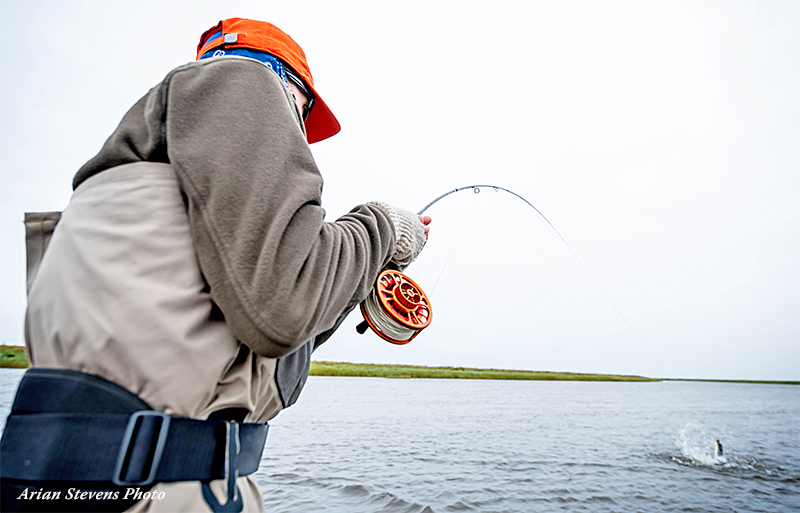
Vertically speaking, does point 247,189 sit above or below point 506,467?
above

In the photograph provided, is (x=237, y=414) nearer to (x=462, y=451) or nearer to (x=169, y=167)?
(x=169, y=167)

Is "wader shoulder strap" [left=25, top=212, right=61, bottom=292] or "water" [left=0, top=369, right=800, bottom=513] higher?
"wader shoulder strap" [left=25, top=212, right=61, bottom=292]

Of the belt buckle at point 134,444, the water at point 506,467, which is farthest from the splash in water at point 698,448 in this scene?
the belt buckle at point 134,444

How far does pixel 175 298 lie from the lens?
3.03ft

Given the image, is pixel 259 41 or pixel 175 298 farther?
pixel 259 41

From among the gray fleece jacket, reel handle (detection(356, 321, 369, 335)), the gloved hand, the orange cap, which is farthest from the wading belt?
reel handle (detection(356, 321, 369, 335))

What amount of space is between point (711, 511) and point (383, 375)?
172 ft

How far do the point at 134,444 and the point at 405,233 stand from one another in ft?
3.17

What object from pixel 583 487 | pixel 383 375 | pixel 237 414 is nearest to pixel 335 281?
pixel 237 414

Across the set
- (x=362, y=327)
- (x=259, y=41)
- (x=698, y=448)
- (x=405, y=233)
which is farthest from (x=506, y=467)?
(x=259, y=41)

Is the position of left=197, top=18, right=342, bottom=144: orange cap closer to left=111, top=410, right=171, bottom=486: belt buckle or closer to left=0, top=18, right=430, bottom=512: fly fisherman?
left=0, top=18, right=430, bottom=512: fly fisherman

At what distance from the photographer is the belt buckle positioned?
0.82 meters

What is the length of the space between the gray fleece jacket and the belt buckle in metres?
0.21

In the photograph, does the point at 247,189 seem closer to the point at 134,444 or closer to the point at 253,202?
the point at 253,202
